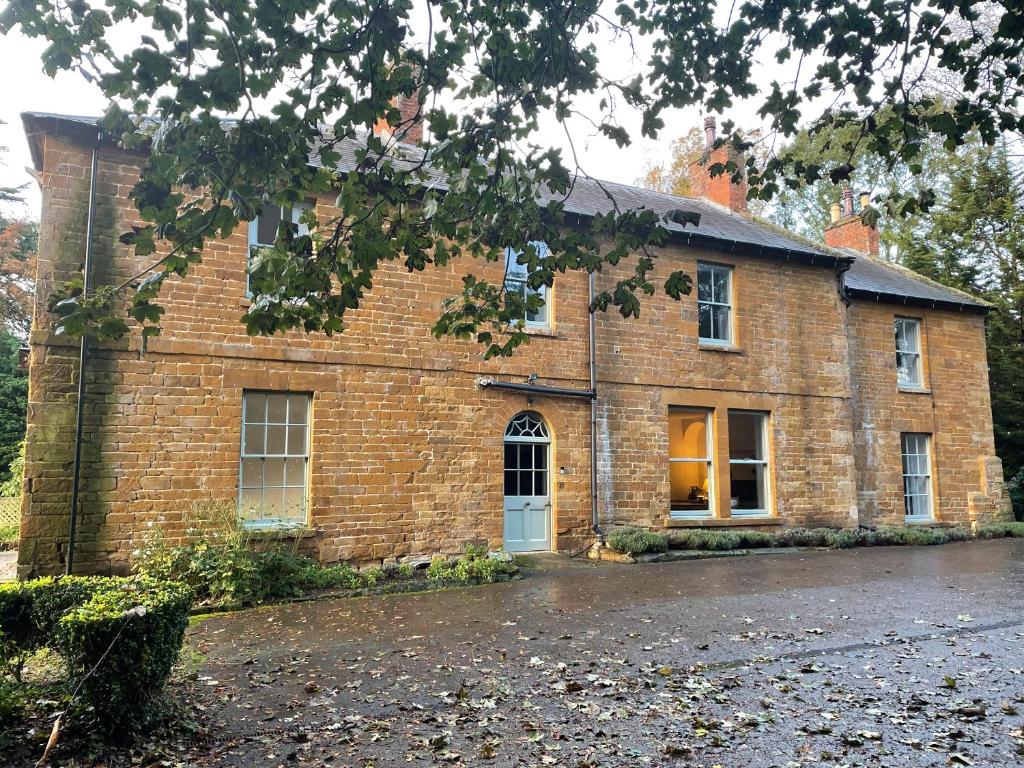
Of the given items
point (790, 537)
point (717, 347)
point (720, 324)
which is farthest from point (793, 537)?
point (720, 324)

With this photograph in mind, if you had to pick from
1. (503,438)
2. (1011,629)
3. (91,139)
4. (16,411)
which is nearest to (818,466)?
(503,438)

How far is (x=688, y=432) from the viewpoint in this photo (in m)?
16.0

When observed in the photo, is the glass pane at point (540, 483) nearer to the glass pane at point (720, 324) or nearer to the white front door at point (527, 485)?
the white front door at point (527, 485)

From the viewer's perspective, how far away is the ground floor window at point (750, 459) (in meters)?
14.4

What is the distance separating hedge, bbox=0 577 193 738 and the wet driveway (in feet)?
1.51

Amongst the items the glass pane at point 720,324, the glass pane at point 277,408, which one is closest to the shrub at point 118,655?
the glass pane at point 277,408

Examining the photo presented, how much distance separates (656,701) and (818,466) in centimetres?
1129

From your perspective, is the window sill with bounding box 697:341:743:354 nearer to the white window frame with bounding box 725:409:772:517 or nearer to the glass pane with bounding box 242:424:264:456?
the white window frame with bounding box 725:409:772:517

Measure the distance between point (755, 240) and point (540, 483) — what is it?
7.02 meters

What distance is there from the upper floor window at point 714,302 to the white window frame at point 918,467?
560 centimetres

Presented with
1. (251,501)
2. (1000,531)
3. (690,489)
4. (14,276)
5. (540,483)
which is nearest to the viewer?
(251,501)

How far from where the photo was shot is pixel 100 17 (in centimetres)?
407

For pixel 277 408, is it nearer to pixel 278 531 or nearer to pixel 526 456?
pixel 278 531

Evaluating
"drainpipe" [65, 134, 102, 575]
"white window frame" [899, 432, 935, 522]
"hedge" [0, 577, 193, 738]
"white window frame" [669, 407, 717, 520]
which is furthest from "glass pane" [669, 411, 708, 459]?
"hedge" [0, 577, 193, 738]
